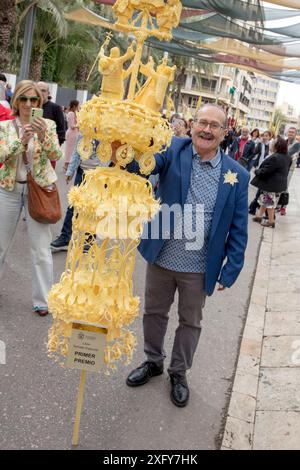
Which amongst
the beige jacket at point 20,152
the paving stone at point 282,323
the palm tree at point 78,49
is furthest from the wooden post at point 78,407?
the palm tree at point 78,49

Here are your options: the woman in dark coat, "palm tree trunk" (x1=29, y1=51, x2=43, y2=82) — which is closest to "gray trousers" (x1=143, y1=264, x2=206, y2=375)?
the woman in dark coat

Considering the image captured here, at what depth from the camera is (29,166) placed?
349 cm

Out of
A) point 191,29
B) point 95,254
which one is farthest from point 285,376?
point 191,29

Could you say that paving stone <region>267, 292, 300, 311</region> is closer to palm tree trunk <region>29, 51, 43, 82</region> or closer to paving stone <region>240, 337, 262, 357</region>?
paving stone <region>240, 337, 262, 357</region>

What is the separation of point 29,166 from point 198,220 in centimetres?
152

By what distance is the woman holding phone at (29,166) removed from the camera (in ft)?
10.8

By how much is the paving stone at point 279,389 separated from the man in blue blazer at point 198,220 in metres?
0.65

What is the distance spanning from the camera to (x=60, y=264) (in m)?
5.06

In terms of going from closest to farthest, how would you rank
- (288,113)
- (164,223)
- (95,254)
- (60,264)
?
(95,254) → (164,223) → (60,264) → (288,113)

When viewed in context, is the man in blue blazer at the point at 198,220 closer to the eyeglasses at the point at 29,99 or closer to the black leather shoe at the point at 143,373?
the black leather shoe at the point at 143,373

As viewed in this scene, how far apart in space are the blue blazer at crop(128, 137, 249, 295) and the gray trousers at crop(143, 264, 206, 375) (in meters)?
0.11
